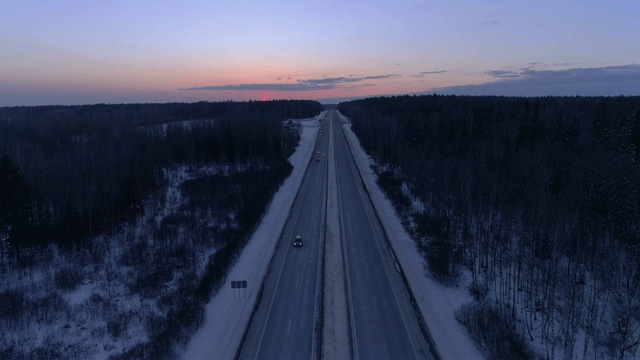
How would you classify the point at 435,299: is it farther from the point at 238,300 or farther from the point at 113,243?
the point at 113,243

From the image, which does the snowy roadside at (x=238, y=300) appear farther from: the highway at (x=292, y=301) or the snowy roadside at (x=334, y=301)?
the snowy roadside at (x=334, y=301)

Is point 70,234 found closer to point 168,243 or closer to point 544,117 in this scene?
point 168,243

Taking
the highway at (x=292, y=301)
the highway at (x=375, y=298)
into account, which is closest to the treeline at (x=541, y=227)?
the highway at (x=375, y=298)

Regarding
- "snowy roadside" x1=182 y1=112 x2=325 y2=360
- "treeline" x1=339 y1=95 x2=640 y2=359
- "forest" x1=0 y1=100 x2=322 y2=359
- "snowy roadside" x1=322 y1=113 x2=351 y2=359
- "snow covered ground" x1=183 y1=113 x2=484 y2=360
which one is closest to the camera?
"snowy roadside" x1=322 y1=113 x2=351 y2=359

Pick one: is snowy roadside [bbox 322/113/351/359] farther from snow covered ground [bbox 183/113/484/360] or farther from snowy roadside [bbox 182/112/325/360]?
snowy roadside [bbox 182/112/325/360]

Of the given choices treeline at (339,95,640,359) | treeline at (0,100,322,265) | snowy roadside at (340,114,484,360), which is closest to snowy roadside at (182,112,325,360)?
snowy roadside at (340,114,484,360)

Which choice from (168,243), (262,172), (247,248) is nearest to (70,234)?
(168,243)

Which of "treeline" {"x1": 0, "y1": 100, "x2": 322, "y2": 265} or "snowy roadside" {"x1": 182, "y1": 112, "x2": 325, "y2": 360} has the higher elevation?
"treeline" {"x1": 0, "y1": 100, "x2": 322, "y2": 265}
